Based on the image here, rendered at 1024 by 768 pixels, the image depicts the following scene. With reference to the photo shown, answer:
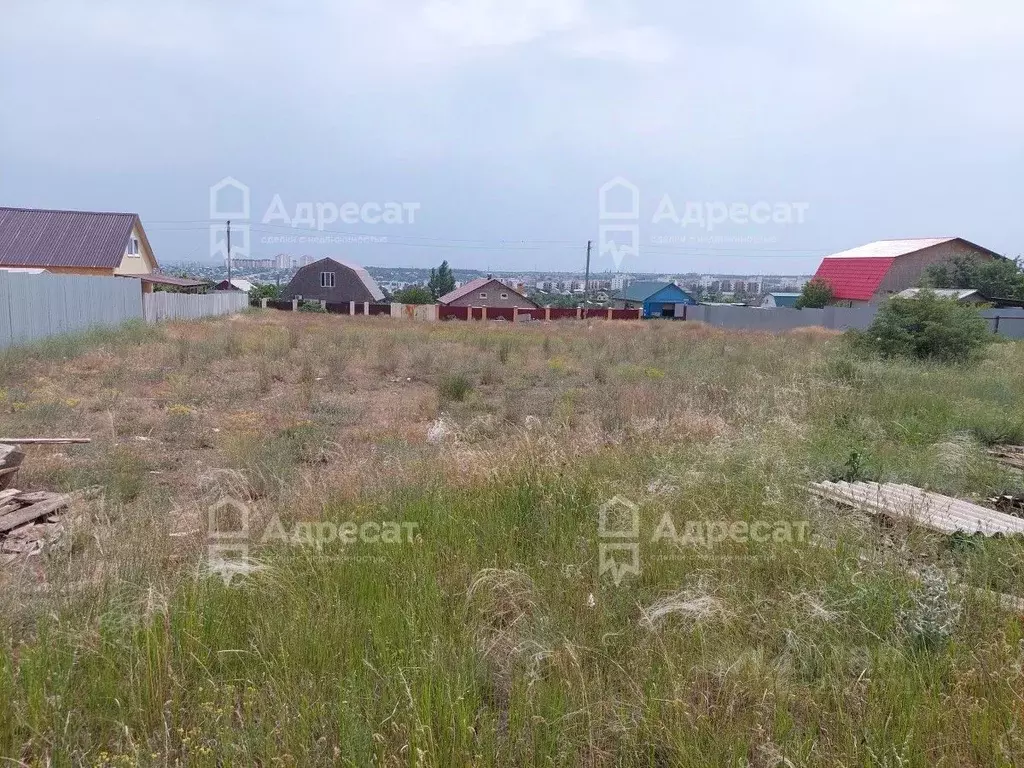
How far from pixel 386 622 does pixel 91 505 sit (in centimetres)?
277

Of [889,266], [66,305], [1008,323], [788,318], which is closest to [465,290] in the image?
[788,318]

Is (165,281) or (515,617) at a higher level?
(165,281)

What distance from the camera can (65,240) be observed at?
84.5 ft

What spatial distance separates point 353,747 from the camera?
77.4 inches

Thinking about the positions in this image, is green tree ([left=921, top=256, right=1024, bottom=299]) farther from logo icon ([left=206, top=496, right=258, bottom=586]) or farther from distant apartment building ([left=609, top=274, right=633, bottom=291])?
logo icon ([left=206, top=496, right=258, bottom=586])

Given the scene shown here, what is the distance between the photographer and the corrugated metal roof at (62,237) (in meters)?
24.9

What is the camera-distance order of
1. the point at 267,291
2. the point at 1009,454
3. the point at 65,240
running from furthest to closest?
the point at 267,291 < the point at 65,240 < the point at 1009,454

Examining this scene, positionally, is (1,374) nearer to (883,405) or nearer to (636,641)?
(636,641)

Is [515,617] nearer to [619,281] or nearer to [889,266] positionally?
[889,266]

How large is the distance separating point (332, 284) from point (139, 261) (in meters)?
26.1

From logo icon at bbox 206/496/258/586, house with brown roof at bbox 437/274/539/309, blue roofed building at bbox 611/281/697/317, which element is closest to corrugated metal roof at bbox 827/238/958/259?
blue roofed building at bbox 611/281/697/317

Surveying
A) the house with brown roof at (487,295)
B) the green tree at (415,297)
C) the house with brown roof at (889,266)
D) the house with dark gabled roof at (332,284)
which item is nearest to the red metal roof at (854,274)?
the house with brown roof at (889,266)

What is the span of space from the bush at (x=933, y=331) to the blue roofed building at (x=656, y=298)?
32.2 metres

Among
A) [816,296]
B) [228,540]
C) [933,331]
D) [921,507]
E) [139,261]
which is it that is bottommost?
[228,540]
